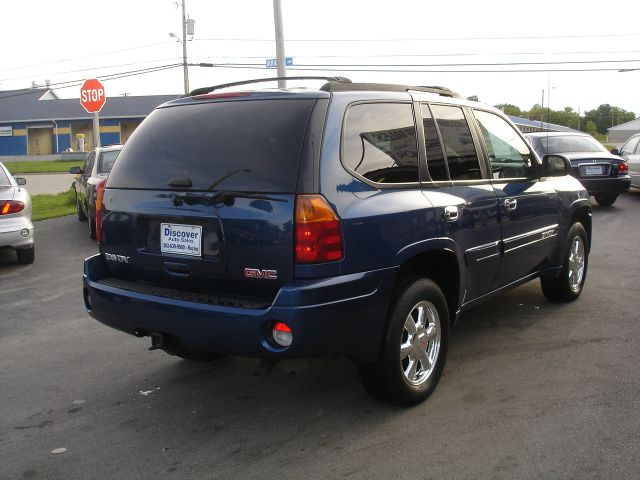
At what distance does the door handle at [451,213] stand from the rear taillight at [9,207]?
21.3 feet

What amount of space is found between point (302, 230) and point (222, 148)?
72 cm

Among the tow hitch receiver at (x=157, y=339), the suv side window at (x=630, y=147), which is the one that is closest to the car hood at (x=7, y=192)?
the tow hitch receiver at (x=157, y=339)

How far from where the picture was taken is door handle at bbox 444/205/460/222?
4036mm

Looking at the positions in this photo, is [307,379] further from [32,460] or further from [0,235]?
[0,235]

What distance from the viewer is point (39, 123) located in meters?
61.0

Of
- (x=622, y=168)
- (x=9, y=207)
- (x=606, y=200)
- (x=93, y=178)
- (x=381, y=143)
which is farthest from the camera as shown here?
(x=606, y=200)

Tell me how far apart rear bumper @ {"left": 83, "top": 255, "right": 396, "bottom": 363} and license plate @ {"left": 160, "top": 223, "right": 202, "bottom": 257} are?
277mm

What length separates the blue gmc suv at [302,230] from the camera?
332 centimetres

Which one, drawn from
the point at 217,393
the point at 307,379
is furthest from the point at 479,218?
the point at 217,393

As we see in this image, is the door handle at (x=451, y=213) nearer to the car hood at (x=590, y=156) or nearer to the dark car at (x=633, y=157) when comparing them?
the car hood at (x=590, y=156)

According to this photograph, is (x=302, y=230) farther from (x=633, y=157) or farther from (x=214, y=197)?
(x=633, y=157)

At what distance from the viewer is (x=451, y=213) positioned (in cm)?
409

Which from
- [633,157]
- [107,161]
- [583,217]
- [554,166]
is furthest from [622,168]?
[107,161]

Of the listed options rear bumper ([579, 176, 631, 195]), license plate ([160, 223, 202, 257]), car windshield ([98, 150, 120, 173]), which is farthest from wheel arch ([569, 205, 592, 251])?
car windshield ([98, 150, 120, 173])
